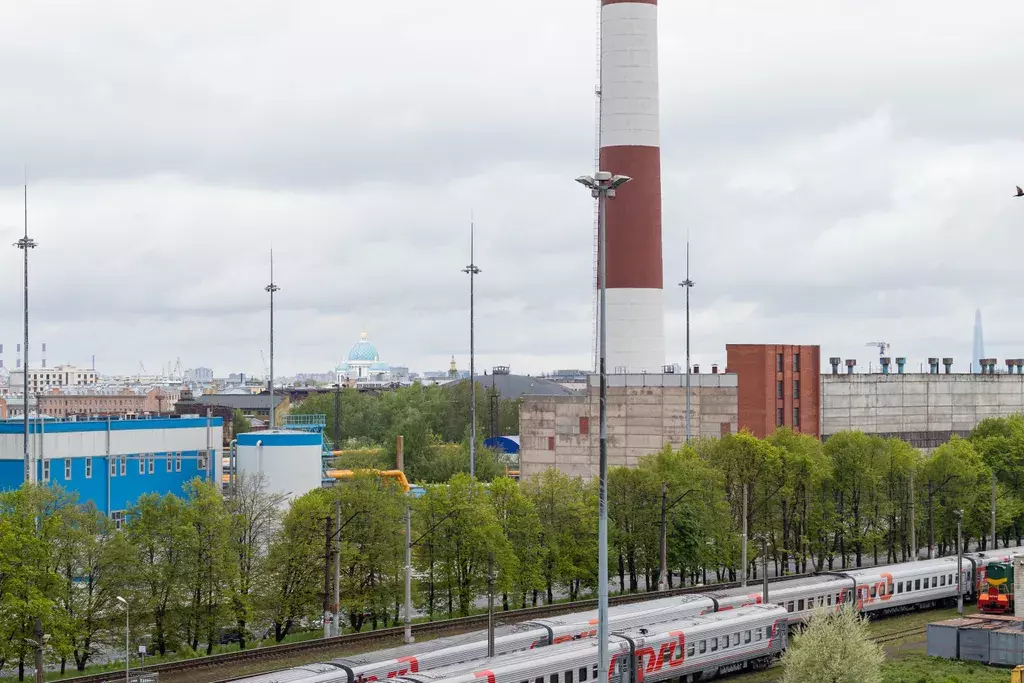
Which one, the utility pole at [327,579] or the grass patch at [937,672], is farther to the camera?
the utility pole at [327,579]

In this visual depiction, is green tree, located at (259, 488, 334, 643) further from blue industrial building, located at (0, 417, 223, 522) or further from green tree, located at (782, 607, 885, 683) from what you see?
green tree, located at (782, 607, 885, 683)

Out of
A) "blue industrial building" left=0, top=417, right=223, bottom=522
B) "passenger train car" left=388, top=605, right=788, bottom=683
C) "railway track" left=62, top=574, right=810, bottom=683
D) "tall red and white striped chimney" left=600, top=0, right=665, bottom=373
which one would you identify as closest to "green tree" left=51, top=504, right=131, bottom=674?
"railway track" left=62, top=574, right=810, bottom=683

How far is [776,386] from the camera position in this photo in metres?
107

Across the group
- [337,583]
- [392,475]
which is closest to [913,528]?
[392,475]

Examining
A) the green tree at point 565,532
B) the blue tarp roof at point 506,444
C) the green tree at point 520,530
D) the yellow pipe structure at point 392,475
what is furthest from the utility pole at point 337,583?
the blue tarp roof at point 506,444

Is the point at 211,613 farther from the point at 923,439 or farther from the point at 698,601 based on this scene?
the point at 923,439

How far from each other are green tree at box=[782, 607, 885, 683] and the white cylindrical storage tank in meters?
49.3

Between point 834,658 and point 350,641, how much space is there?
1002 inches

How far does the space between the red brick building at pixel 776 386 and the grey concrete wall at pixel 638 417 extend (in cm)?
124

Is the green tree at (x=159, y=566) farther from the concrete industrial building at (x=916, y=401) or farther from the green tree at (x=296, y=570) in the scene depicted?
the concrete industrial building at (x=916, y=401)

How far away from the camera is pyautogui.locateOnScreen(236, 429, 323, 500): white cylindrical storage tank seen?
88812mm

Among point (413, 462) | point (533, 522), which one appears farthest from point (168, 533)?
point (413, 462)

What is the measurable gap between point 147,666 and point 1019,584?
4266cm

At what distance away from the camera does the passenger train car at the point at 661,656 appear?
1810 inches
